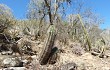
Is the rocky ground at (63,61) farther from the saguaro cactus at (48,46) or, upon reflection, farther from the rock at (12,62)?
the saguaro cactus at (48,46)

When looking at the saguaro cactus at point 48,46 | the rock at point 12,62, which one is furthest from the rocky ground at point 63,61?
the saguaro cactus at point 48,46

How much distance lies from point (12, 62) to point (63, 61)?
2.25 m

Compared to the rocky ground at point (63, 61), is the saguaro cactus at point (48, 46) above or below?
above

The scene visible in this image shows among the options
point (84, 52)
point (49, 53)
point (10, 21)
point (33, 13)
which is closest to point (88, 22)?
point (33, 13)

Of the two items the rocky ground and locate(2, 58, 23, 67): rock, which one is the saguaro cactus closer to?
the rocky ground

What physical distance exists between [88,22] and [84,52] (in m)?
22.6

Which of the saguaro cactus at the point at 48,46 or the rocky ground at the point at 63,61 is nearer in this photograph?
the rocky ground at the point at 63,61

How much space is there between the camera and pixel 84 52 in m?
12.5

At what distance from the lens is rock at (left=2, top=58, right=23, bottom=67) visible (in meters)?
10.3

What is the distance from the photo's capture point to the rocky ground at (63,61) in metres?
9.94

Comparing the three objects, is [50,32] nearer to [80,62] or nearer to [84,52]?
[80,62]

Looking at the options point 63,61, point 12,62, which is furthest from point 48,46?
point 12,62

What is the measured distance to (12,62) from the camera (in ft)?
34.1

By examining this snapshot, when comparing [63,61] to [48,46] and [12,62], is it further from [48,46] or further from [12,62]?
[12,62]
